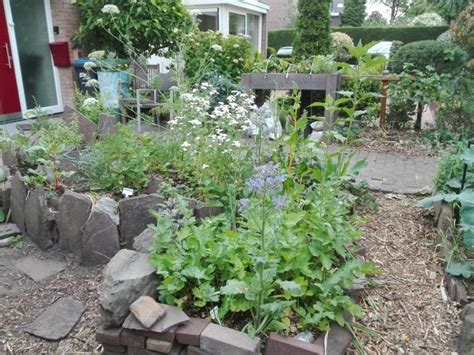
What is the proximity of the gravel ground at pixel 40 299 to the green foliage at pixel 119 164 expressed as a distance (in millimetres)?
544

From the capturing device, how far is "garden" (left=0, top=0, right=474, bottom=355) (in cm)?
168

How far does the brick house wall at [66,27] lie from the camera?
6.53 metres

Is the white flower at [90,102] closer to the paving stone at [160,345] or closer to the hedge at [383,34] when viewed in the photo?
the paving stone at [160,345]

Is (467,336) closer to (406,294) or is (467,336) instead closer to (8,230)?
(406,294)

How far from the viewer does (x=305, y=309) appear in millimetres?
1777

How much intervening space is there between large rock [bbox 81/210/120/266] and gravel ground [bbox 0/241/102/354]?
0.23ft

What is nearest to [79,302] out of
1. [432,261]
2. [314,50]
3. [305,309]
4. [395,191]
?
[305,309]

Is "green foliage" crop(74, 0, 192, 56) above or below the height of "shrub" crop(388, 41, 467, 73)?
above

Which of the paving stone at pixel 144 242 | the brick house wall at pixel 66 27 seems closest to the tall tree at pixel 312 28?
the brick house wall at pixel 66 27

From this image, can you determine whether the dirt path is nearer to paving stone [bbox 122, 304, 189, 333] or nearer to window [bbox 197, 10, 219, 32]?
paving stone [bbox 122, 304, 189, 333]

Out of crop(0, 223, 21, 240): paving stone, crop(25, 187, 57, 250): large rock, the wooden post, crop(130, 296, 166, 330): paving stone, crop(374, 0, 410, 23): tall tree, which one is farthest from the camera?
crop(374, 0, 410, 23): tall tree

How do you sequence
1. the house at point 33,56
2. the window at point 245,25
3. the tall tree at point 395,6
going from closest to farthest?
the house at point 33,56 → the window at point 245,25 → the tall tree at point 395,6

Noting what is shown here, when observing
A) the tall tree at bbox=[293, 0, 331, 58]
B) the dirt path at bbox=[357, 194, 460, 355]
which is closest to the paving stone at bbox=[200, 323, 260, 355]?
the dirt path at bbox=[357, 194, 460, 355]

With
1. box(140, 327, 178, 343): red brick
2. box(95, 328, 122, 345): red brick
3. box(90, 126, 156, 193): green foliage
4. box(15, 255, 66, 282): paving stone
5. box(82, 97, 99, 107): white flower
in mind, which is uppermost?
box(82, 97, 99, 107): white flower
